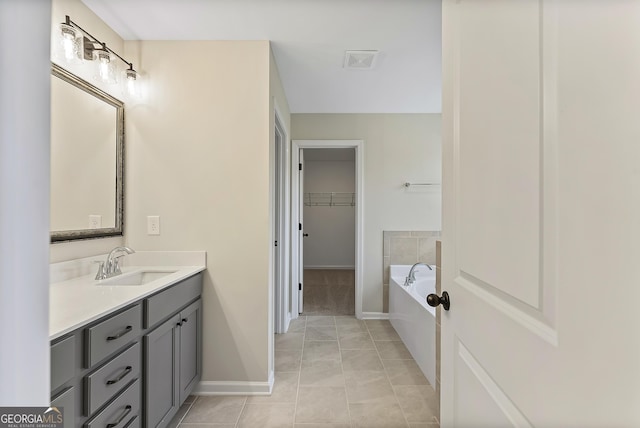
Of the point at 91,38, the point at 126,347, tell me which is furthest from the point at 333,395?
the point at 91,38

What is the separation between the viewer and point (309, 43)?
207 cm

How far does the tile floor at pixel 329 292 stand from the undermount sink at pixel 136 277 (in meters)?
2.15

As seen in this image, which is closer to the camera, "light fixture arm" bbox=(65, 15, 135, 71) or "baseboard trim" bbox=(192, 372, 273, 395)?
"light fixture arm" bbox=(65, 15, 135, 71)

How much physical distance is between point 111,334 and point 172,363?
0.58 metres

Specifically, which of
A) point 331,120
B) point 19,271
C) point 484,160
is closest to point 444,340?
point 484,160

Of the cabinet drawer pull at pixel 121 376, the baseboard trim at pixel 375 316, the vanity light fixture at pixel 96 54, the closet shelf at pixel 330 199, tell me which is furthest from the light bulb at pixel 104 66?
the closet shelf at pixel 330 199

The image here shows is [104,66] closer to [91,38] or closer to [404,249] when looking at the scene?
[91,38]

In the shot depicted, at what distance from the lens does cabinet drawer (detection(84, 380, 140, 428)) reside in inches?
44.2

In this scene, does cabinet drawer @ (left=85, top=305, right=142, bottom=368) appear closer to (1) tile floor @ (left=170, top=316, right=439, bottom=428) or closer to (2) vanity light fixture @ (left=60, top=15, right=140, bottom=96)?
(1) tile floor @ (left=170, top=316, right=439, bottom=428)

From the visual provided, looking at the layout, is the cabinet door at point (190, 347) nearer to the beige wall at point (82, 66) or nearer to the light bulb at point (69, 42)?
the beige wall at point (82, 66)

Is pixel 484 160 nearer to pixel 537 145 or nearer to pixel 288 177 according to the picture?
pixel 537 145

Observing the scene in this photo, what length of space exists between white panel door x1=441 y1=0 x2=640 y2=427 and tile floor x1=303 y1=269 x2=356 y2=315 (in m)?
3.12

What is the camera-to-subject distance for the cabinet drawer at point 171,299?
1442 millimetres

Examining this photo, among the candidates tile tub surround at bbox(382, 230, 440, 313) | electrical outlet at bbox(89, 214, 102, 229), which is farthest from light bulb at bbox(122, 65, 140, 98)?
tile tub surround at bbox(382, 230, 440, 313)
